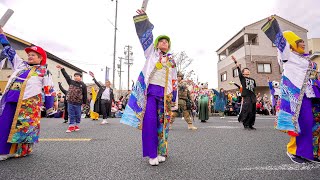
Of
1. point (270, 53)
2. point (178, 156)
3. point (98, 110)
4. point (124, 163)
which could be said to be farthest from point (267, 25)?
point (270, 53)

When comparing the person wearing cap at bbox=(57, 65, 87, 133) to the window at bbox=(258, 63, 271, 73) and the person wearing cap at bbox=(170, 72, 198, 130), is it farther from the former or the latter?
the window at bbox=(258, 63, 271, 73)

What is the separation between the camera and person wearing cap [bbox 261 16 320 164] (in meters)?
3.04

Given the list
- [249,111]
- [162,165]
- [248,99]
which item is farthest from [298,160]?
[248,99]

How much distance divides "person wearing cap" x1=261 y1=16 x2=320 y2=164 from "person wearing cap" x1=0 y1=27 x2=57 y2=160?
12.7 ft

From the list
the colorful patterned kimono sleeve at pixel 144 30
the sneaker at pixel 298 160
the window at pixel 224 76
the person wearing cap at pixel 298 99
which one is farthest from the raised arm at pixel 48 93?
the window at pixel 224 76

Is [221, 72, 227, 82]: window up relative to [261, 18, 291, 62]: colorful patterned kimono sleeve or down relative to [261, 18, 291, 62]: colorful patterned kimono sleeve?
up

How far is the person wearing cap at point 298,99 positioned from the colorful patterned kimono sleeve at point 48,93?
12.5 feet

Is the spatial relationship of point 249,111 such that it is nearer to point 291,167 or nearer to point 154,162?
point 291,167

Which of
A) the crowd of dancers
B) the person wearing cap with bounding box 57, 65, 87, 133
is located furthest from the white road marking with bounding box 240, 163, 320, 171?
the person wearing cap with bounding box 57, 65, 87, 133

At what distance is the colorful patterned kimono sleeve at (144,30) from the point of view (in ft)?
10.4

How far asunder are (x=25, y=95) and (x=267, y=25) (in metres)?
3.99

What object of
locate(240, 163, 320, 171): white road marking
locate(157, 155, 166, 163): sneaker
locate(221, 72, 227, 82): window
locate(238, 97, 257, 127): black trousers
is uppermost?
locate(221, 72, 227, 82): window

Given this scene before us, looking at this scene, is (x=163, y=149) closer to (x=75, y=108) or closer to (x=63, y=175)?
(x=63, y=175)

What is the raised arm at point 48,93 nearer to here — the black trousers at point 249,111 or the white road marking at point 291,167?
the white road marking at point 291,167
